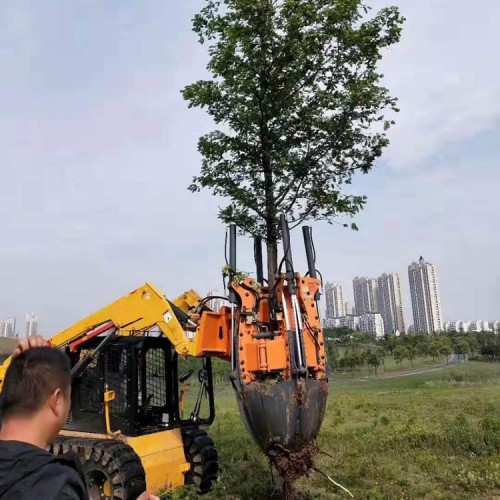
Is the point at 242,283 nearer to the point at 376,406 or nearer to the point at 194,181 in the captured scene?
the point at 194,181

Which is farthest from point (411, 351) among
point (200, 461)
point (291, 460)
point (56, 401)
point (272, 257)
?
point (56, 401)

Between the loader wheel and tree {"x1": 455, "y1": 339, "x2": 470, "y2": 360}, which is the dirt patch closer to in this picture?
the loader wheel

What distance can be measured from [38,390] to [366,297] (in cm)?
10438

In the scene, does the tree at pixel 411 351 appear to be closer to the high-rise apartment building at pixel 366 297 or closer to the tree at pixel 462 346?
the tree at pixel 462 346

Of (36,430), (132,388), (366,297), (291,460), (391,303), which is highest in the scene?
(366,297)

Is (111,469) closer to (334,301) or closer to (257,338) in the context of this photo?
(257,338)

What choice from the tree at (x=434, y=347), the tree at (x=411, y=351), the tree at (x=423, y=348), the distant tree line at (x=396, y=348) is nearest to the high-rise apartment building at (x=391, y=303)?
the distant tree line at (x=396, y=348)

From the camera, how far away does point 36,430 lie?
1.76 metres

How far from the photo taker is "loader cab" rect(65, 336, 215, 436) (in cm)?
680

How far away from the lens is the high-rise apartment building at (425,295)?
9156 centimetres

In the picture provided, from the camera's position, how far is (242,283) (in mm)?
5879

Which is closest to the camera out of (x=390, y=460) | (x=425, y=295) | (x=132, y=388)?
(x=132, y=388)

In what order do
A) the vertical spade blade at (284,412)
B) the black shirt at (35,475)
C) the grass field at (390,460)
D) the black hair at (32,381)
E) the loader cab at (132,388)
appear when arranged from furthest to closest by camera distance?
the grass field at (390,460) < the loader cab at (132,388) < the vertical spade blade at (284,412) < the black hair at (32,381) < the black shirt at (35,475)

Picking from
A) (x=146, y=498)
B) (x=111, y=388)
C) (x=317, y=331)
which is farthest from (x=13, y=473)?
(x=111, y=388)
